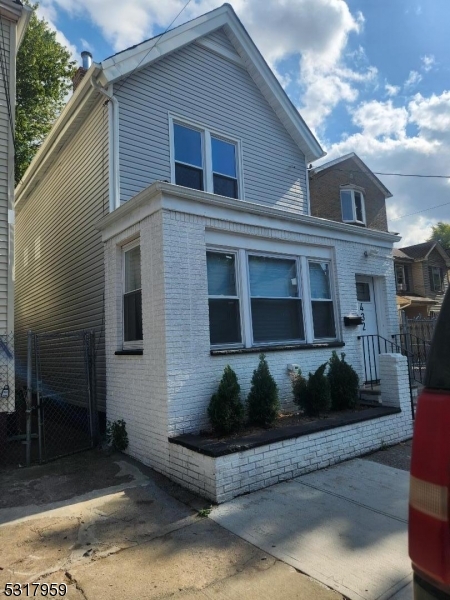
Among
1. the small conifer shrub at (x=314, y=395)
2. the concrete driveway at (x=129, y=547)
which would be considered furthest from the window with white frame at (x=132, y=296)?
the small conifer shrub at (x=314, y=395)

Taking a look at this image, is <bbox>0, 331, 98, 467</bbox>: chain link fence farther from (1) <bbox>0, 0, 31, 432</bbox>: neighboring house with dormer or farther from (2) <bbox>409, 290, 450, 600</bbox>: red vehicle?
(2) <bbox>409, 290, 450, 600</bbox>: red vehicle

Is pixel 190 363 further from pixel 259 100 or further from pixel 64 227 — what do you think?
pixel 259 100

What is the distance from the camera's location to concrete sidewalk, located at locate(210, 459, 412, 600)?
2958 mm

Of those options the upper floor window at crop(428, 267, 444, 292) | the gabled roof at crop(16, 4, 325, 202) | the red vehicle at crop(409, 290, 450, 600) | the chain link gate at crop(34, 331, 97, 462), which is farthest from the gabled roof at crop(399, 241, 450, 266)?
the red vehicle at crop(409, 290, 450, 600)

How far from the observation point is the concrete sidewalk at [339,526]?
2958mm

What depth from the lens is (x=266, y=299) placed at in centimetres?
653

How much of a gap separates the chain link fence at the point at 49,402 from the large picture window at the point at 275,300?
2682mm

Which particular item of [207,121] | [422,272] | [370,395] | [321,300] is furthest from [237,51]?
[422,272]

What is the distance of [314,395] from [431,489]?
4.63 metres

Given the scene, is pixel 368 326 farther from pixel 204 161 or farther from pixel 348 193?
pixel 348 193

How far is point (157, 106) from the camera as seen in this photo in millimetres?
8445

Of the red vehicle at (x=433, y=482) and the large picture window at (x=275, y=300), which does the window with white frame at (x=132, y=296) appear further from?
→ the red vehicle at (x=433, y=482)

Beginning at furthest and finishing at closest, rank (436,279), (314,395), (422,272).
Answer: (436,279) → (422,272) → (314,395)

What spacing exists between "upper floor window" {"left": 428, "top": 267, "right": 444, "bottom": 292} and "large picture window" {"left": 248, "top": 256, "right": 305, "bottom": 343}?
25444mm
